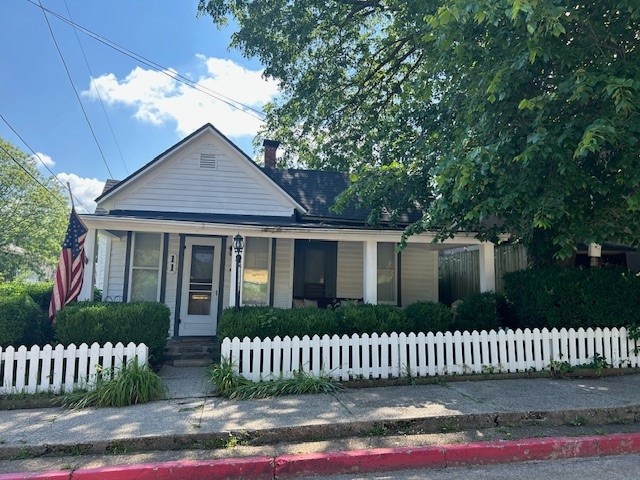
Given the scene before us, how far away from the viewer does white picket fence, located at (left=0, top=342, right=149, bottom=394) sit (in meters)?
5.78

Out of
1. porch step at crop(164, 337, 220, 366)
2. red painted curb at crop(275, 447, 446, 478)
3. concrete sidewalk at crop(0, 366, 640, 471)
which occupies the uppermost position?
porch step at crop(164, 337, 220, 366)

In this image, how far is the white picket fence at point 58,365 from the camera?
19.0 ft

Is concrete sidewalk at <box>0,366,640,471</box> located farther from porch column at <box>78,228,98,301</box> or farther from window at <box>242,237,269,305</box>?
window at <box>242,237,269,305</box>

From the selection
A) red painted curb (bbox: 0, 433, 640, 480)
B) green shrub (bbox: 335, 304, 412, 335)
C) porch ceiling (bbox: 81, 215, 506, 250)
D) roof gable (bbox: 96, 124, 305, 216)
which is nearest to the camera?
red painted curb (bbox: 0, 433, 640, 480)

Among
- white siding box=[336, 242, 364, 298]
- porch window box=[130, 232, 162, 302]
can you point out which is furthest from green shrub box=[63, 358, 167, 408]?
white siding box=[336, 242, 364, 298]

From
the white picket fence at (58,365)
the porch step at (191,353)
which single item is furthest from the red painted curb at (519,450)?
the porch step at (191,353)

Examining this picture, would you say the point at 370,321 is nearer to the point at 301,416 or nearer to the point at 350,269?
the point at 301,416

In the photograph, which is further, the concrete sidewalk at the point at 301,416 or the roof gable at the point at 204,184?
the roof gable at the point at 204,184

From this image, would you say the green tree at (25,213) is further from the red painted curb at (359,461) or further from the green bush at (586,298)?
the green bush at (586,298)

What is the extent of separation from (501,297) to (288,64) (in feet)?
31.2

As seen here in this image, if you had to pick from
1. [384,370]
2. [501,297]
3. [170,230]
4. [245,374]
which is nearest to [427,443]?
[384,370]

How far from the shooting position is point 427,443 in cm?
435

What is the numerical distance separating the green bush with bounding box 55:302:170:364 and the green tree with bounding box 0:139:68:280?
75.8 ft

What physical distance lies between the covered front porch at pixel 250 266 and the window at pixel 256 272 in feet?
0.08
